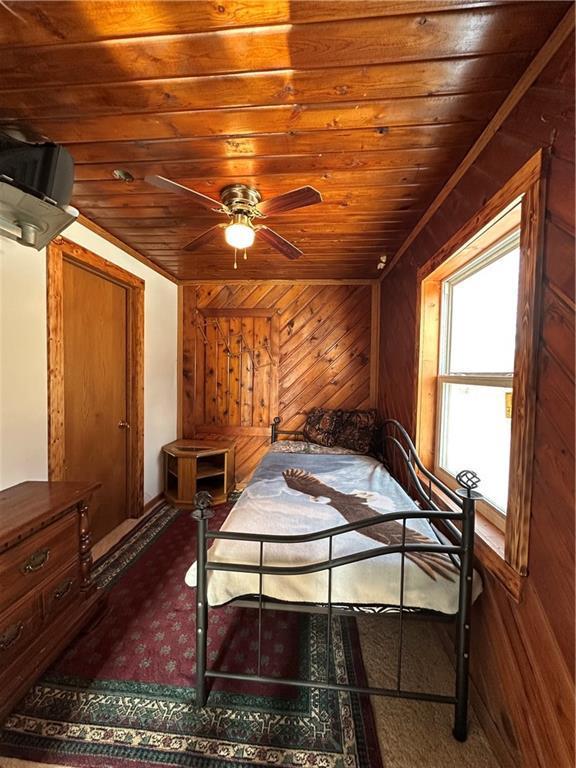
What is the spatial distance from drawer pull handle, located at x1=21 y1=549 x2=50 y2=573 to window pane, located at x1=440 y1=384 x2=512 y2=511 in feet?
6.91

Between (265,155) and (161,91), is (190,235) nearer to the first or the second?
(265,155)

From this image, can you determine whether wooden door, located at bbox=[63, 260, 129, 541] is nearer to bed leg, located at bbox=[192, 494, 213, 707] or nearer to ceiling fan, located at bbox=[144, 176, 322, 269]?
ceiling fan, located at bbox=[144, 176, 322, 269]

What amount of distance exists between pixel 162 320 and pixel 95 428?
54.5 inches

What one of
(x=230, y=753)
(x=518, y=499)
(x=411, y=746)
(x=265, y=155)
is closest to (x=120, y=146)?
(x=265, y=155)

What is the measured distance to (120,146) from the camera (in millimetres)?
Result: 1432

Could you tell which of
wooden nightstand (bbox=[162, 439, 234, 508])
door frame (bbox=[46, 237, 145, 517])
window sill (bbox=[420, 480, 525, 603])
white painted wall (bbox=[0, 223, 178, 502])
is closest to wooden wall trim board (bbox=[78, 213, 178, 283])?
white painted wall (bbox=[0, 223, 178, 502])

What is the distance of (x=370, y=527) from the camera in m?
1.46

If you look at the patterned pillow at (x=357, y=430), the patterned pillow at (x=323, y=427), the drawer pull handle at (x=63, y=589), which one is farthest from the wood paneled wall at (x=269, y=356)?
the drawer pull handle at (x=63, y=589)

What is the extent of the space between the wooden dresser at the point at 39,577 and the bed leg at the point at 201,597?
711 millimetres

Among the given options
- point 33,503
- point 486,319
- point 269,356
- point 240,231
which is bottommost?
point 33,503

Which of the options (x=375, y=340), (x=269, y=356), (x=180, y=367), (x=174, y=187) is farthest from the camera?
(x=180, y=367)

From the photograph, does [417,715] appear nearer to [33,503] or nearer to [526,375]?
[526,375]

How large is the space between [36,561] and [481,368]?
240cm

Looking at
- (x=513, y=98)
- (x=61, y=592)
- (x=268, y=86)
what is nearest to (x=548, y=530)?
(x=513, y=98)
